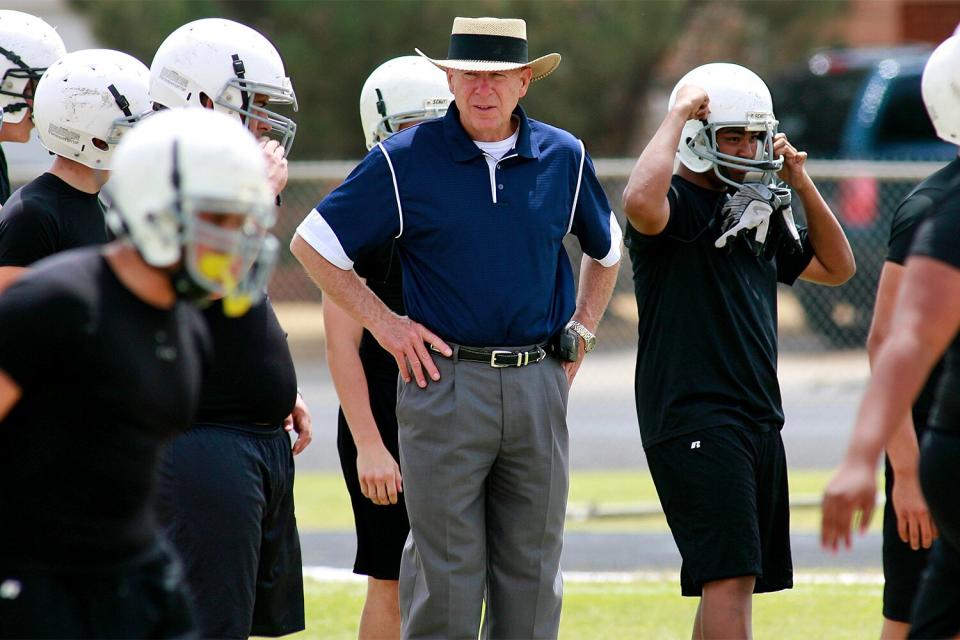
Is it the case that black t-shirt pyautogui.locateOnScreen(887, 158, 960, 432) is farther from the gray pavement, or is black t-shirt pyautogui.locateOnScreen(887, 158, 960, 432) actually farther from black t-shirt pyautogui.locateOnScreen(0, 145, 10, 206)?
the gray pavement

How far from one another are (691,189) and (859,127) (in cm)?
1094

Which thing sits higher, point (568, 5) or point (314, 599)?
point (568, 5)

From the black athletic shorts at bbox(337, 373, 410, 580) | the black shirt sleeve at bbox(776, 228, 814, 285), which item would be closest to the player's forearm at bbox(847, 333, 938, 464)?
the black shirt sleeve at bbox(776, 228, 814, 285)

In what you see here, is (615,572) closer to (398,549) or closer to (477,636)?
(398,549)

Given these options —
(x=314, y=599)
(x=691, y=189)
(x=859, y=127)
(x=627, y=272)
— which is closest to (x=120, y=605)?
(x=691, y=189)

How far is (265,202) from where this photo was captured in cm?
315

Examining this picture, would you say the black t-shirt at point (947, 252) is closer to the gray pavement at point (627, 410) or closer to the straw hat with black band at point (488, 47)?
the straw hat with black band at point (488, 47)

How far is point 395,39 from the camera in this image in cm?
1652

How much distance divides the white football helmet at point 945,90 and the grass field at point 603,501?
18.4 ft

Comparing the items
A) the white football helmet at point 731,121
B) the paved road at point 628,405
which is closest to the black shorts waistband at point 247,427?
the white football helmet at point 731,121

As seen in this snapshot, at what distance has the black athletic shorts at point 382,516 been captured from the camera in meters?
5.45

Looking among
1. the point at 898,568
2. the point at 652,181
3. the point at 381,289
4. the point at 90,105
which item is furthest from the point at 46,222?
the point at 898,568

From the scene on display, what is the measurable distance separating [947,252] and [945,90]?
3.15ft

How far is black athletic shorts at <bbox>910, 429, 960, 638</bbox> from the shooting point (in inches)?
131
